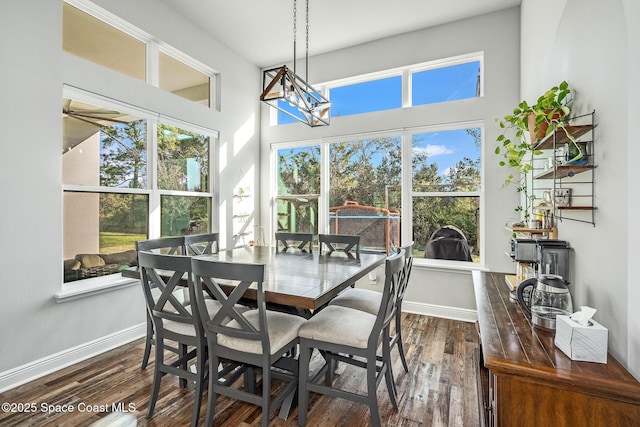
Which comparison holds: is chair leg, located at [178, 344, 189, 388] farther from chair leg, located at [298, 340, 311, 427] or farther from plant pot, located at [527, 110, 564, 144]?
plant pot, located at [527, 110, 564, 144]

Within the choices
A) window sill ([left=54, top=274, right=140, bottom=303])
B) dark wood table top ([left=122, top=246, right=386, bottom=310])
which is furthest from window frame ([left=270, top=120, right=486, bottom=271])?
window sill ([left=54, top=274, right=140, bottom=303])

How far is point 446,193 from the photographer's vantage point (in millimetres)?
3889

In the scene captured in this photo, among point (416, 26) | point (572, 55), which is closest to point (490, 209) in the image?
point (572, 55)

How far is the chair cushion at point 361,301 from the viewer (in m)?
2.36

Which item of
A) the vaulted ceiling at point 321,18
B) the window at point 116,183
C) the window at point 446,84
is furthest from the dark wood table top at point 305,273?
the vaulted ceiling at point 321,18

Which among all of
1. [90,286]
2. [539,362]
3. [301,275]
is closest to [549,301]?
[539,362]

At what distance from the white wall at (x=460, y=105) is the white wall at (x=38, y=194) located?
2.71m

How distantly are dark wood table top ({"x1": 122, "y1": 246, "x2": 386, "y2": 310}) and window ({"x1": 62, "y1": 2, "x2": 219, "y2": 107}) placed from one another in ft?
6.72

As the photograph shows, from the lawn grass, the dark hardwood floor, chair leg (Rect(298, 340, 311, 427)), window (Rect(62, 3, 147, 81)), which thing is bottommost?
the dark hardwood floor

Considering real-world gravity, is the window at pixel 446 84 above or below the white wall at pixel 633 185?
above

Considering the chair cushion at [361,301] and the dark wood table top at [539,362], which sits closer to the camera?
the dark wood table top at [539,362]

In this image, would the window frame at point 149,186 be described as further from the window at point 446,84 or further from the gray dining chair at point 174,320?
the window at point 446,84

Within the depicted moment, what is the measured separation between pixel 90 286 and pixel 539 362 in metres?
3.29

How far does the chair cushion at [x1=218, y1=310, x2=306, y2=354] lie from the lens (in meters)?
1.75
